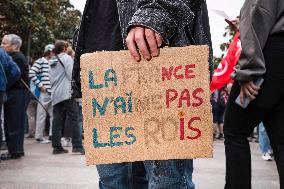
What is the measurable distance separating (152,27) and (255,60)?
1319mm

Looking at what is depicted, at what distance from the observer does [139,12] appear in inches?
71.9

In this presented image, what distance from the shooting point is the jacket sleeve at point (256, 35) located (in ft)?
9.62

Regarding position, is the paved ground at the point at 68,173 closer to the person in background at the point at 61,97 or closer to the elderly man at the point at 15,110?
the elderly man at the point at 15,110

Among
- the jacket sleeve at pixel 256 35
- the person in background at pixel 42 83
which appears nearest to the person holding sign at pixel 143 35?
the jacket sleeve at pixel 256 35

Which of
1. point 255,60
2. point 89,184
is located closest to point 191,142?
point 255,60

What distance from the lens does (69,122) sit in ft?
26.3

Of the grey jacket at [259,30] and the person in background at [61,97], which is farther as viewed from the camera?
the person in background at [61,97]

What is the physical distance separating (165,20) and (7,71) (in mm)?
5085

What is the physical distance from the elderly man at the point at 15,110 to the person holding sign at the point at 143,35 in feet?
16.0

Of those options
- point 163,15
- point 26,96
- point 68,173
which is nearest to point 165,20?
point 163,15

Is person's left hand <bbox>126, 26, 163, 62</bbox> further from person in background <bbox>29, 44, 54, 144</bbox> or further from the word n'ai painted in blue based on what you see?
person in background <bbox>29, 44, 54, 144</bbox>

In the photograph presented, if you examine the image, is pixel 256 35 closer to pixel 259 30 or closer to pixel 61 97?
pixel 259 30

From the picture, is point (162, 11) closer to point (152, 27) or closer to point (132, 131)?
point (152, 27)

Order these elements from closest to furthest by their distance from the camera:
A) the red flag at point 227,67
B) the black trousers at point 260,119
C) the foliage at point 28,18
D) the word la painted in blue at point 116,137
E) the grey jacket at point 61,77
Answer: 1. the word la painted in blue at point 116,137
2. the black trousers at point 260,119
3. the red flag at point 227,67
4. the grey jacket at point 61,77
5. the foliage at point 28,18
